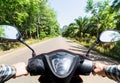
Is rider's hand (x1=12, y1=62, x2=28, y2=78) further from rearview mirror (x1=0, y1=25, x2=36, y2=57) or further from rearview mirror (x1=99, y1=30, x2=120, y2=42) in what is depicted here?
rearview mirror (x1=99, y1=30, x2=120, y2=42)

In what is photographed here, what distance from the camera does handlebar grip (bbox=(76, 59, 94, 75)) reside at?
2.35 metres

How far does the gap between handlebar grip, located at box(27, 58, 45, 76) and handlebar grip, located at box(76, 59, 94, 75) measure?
0.28m

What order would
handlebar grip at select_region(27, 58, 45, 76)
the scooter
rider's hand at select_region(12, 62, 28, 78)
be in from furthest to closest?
rider's hand at select_region(12, 62, 28, 78) < handlebar grip at select_region(27, 58, 45, 76) < the scooter

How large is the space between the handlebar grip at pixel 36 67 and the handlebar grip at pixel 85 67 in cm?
28

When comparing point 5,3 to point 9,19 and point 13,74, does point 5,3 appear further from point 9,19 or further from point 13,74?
point 13,74

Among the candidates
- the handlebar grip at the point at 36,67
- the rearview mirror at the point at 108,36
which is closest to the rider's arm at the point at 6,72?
the handlebar grip at the point at 36,67

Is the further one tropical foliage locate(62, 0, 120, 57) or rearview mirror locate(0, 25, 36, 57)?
tropical foliage locate(62, 0, 120, 57)

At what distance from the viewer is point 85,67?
7.80ft

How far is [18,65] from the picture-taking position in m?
2.51

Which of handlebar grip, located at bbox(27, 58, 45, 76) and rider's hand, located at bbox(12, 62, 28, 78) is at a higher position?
handlebar grip, located at bbox(27, 58, 45, 76)

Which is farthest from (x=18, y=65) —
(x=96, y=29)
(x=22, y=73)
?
(x=96, y=29)

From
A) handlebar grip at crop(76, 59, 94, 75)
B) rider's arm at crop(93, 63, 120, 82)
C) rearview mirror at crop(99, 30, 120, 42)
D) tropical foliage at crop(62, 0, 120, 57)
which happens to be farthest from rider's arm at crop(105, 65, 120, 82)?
tropical foliage at crop(62, 0, 120, 57)

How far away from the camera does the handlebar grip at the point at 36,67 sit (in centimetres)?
232

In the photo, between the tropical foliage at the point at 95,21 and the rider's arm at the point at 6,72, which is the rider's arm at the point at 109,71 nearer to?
the rider's arm at the point at 6,72
